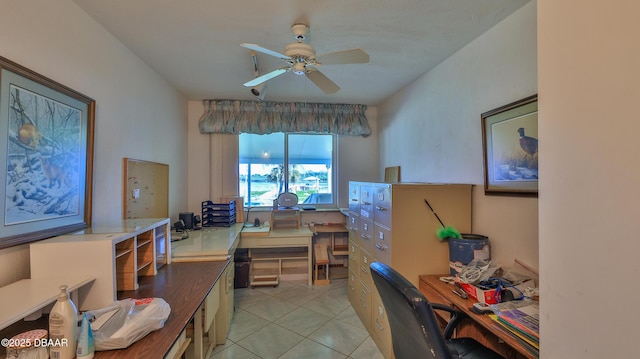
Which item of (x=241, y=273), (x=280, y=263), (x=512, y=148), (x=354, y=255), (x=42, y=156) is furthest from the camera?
(x=280, y=263)

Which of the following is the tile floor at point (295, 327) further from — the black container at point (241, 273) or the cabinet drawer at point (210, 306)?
the cabinet drawer at point (210, 306)

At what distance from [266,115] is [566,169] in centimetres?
349

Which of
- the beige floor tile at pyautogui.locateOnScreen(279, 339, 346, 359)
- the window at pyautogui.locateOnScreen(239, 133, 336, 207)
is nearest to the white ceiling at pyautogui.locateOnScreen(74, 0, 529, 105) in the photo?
the window at pyautogui.locateOnScreen(239, 133, 336, 207)

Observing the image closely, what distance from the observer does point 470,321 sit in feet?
5.99

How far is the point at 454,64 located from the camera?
2311mm

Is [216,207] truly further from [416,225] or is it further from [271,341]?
[416,225]

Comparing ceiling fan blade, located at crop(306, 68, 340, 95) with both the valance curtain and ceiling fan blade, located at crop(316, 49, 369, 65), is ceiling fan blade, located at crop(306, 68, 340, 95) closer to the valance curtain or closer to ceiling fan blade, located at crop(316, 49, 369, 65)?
ceiling fan blade, located at crop(316, 49, 369, 65)

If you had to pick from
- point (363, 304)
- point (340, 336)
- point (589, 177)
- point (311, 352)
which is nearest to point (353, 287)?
point (363, 304)

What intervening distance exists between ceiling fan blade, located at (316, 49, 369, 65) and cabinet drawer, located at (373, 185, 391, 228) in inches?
38.4

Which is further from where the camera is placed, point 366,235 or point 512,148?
point 366,235

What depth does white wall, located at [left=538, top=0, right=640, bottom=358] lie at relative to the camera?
24.9 inches

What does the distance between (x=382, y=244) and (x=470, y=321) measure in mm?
778

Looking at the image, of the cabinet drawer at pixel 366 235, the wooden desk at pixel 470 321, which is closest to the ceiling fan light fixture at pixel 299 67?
the cabinet drawer at pixel 366 235

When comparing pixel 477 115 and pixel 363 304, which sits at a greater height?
pixel 477 115
